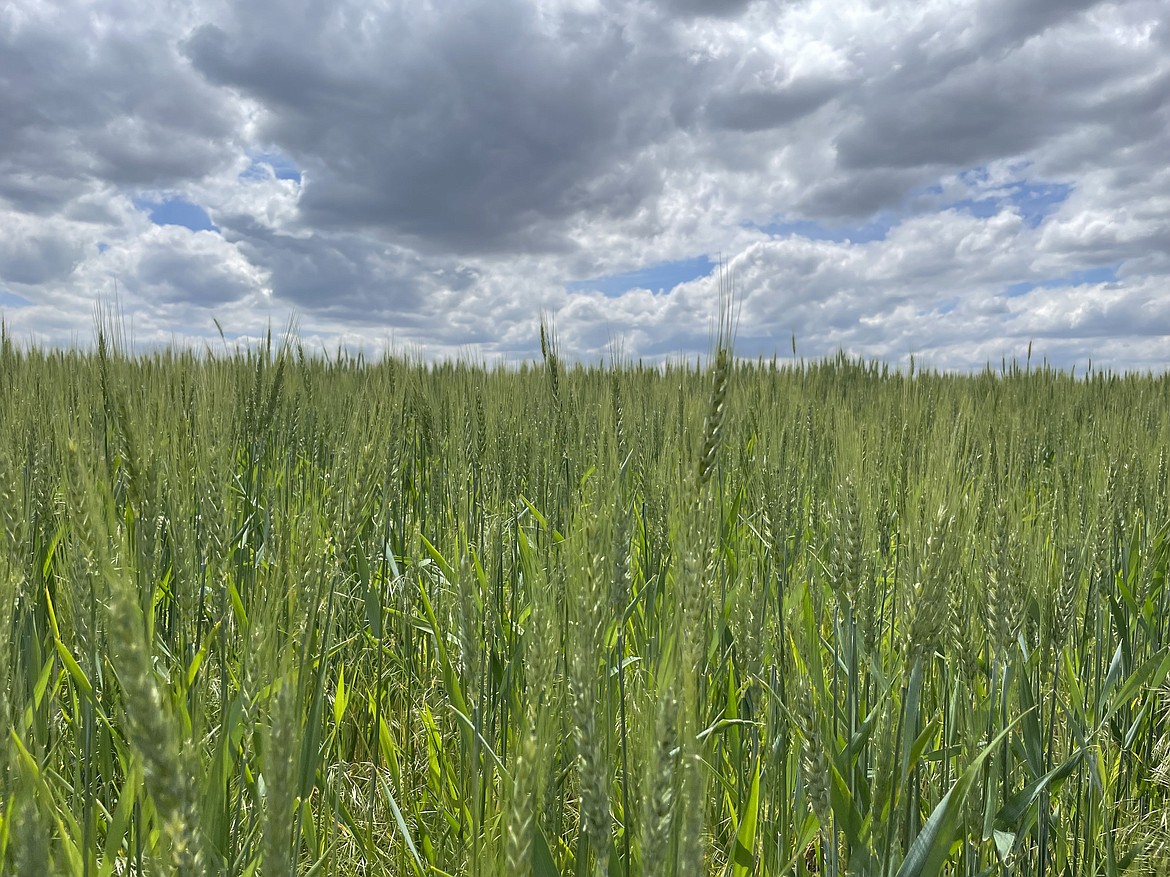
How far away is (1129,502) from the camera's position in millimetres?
2443

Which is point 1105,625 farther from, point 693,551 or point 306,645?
point 306,645

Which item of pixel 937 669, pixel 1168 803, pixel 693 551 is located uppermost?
pixel 693 551

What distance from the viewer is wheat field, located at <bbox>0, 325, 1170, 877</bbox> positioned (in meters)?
0.80

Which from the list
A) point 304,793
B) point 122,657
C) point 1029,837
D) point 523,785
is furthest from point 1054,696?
point 122,657

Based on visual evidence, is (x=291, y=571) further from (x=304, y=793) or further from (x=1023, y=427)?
(x=1023, y=427)

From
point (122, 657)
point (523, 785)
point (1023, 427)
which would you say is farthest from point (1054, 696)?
point (1023, 427)

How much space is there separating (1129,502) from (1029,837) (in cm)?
149

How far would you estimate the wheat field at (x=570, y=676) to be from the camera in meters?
0.80

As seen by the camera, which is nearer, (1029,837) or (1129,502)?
(1029,837)

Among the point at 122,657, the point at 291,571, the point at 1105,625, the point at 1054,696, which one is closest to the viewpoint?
the point at 122,657

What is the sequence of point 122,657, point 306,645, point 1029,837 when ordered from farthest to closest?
Result: point 1029,837 < point 306,645 < point 122,657

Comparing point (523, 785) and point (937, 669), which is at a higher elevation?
point (523, 785)

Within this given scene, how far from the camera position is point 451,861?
4.37ft

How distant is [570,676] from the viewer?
3.06 feet
